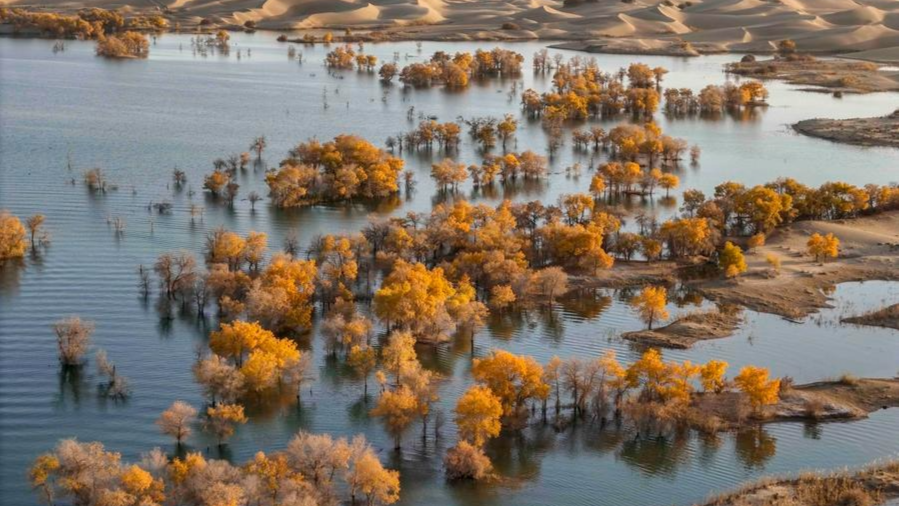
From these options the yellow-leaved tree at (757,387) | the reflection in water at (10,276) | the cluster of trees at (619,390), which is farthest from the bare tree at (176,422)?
the yellow-leaved tree at (757,387)

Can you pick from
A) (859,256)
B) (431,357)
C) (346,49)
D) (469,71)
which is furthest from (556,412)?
(346,49)

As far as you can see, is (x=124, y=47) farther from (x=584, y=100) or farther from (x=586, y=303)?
(x=586, y=303)

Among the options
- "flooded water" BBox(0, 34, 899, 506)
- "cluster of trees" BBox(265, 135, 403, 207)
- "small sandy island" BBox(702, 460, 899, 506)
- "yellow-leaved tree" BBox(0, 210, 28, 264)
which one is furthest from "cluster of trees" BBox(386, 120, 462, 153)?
"small sandy island" BBox(702, 460, 899, 506)

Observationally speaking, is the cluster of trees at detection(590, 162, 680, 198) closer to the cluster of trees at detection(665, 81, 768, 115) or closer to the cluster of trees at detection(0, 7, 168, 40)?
the cluster of trees at detection(665, 81, 768, 115)

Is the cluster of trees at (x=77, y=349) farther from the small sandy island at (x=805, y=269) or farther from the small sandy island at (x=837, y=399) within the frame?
the small sandy island at (x=805, y=269)

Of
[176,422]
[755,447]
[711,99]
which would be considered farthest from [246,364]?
[711,99]
